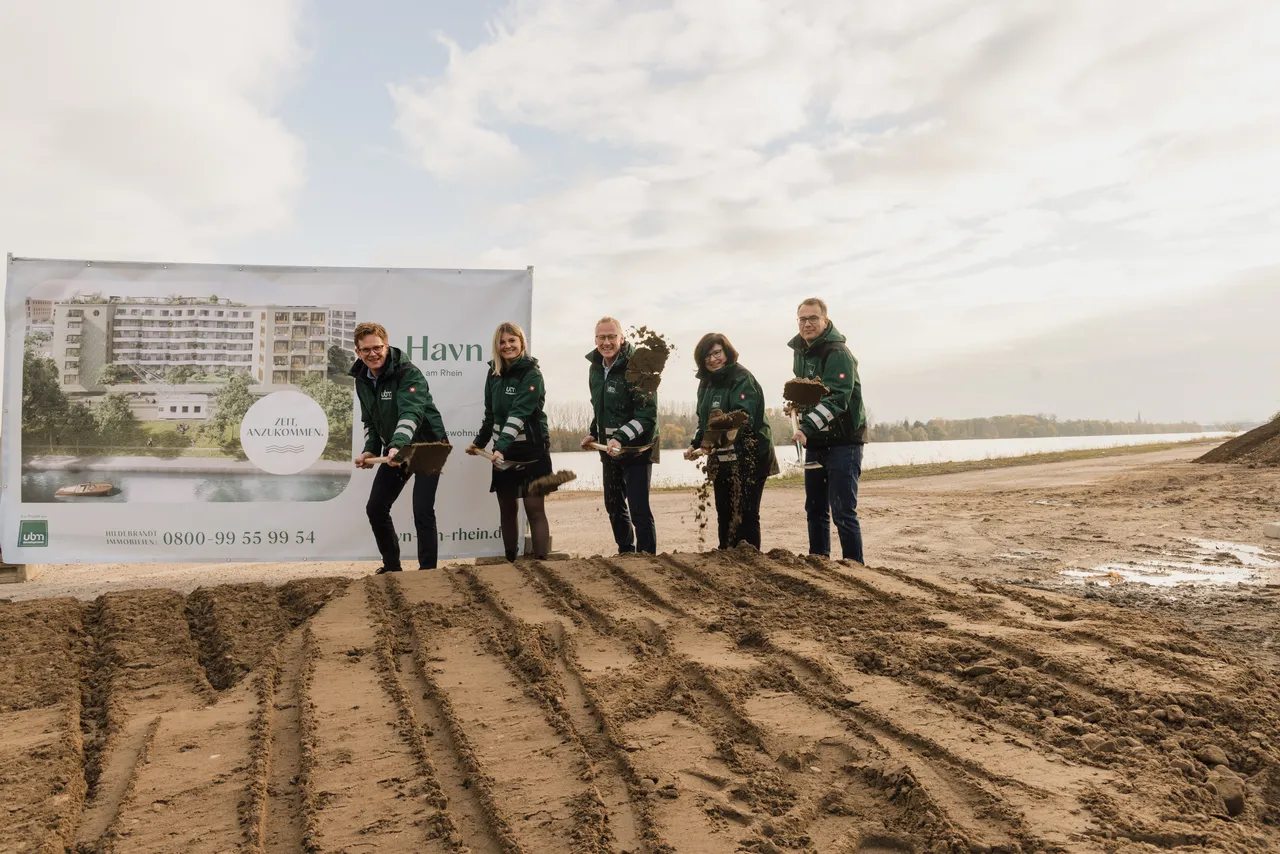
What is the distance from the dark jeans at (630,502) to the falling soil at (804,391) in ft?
3.69

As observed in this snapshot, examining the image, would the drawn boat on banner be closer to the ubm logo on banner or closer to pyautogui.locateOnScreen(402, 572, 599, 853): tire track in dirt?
the ubm logo on banner

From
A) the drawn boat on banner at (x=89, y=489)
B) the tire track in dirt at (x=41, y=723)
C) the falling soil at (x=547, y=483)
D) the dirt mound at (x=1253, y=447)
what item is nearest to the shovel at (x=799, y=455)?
the falling soil at (x=547, y=483)

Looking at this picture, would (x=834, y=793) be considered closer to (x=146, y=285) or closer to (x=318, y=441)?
(x=318, y=441)

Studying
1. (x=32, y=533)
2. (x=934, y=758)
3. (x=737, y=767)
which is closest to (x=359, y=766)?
(x=737, y=767)

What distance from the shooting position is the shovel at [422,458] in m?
5.96

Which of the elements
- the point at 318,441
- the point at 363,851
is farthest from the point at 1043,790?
the point at 318,441

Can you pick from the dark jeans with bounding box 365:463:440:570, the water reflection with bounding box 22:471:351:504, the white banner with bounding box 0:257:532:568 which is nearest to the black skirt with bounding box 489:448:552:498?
the dark jeans with bounding box 365:463:440:570

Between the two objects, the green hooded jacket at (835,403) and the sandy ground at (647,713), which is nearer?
the sandy ground at (647,713)

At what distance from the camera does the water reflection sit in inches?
280

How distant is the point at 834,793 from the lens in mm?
2746

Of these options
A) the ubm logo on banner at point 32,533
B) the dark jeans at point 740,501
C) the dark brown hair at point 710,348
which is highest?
the dark brown hair at point 710,348

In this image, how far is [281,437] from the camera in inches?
283

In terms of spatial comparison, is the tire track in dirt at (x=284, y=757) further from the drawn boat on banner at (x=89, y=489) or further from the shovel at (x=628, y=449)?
the drawn boat on banner at (x=89, y=489)

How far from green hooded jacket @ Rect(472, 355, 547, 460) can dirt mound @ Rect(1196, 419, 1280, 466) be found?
15.4 meters
